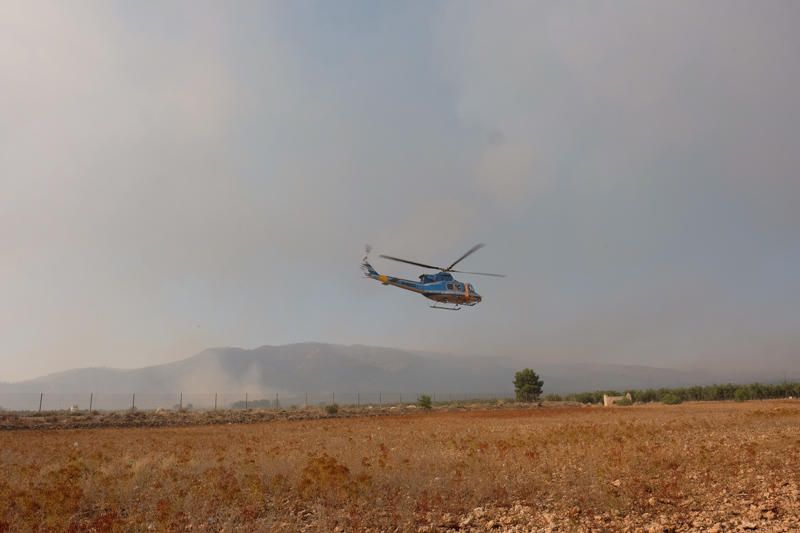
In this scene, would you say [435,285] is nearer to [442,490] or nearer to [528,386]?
[442,490]

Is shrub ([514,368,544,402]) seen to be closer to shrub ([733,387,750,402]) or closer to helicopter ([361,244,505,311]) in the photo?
shrub ([733,387,750,402])

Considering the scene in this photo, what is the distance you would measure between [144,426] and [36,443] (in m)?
18.1

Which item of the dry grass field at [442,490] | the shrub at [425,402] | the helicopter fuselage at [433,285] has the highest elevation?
the helicopter fuselage at [433,285]

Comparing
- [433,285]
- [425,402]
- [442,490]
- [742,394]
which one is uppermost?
[433,285]

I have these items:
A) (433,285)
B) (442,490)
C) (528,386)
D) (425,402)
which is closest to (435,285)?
(433,285)

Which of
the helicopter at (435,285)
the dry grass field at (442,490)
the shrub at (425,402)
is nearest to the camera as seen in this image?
the dry grass field at (442,490)

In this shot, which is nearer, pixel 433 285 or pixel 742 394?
pixel 433 285

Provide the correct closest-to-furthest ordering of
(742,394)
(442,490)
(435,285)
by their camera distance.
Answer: (442,490) < (435,285) < (742,394)

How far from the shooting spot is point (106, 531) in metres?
10.6

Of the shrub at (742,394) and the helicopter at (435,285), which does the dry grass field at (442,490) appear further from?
the shrub at (742,394)

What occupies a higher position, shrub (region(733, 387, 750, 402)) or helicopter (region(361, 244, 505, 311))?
helicopter (region(361, 244, 505, 311))

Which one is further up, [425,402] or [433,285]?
[433,285]

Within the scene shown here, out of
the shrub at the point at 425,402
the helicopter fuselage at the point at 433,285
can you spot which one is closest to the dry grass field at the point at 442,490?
the helicopter fuselage at the point at 433,285

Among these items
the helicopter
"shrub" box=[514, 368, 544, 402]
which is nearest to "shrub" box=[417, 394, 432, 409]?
"shrub" box=[514, 368, 544, 402]
